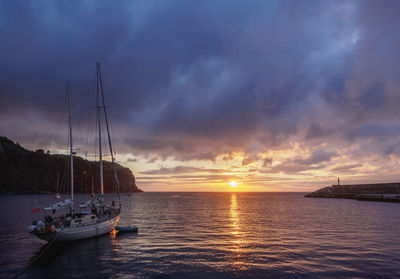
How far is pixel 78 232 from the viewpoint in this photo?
33.6 meters

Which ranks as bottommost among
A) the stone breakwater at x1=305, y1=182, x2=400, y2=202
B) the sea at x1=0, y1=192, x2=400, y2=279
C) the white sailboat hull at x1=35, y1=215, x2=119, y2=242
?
the stone breakwater at x1=305, y1=182, x2=400, y2=202

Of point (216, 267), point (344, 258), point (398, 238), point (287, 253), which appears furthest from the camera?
point (398, 238)

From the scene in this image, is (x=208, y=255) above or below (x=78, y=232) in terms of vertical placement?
below

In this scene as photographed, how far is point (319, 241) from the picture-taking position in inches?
1367

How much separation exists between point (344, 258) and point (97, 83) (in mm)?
44542

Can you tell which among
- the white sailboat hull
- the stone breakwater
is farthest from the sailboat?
the stone breakwater

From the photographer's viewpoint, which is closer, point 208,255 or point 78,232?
point 208,255

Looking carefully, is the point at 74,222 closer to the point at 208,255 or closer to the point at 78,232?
the point at 78,232

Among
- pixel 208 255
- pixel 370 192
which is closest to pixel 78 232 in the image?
pixel 208 255

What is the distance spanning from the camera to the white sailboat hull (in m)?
30.8

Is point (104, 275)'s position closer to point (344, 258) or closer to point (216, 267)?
point (216, 267)

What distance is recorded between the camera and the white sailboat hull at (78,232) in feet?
101

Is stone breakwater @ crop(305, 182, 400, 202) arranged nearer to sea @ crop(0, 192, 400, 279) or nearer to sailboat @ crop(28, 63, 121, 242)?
sea @ crop(0, 192, 400, 279)

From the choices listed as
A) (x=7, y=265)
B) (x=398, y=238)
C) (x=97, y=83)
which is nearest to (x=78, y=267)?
(x=7, y=265)
